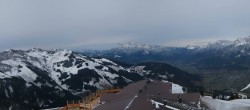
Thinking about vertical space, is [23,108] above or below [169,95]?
below

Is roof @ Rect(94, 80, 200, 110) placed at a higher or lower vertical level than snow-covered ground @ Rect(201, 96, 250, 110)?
higher

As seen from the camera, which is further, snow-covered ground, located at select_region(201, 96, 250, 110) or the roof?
snow-covered ground, located at select_region(201, 96, 250, 110)

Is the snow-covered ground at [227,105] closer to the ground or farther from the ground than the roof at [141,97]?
closer to the ground

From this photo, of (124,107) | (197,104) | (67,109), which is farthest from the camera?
(67,109)

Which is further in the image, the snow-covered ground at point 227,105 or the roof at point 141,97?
the snow-covered ground at point 227,105

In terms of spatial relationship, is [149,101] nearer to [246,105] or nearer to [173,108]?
[173,108]

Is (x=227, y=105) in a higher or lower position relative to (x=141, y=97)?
lower

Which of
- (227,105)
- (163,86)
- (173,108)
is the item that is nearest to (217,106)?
(227,105)

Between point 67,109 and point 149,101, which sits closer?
point 149,101
